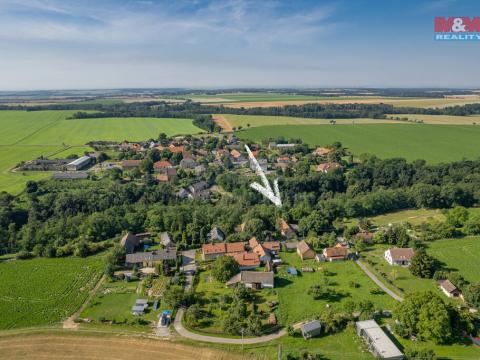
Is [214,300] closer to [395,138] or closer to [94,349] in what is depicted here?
[94,349]

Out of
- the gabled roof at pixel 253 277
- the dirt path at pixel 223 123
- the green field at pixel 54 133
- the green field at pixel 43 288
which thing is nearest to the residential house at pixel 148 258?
the green field at pixel 43 288

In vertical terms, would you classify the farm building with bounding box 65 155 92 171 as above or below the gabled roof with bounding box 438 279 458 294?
above

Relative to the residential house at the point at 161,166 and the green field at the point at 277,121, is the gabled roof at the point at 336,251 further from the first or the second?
the green field at the point at 277,121

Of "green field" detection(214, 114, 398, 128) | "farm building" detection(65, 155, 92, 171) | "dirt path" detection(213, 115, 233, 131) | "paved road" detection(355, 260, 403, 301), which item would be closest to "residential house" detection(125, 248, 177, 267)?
"paved road" detection(355, 260, 403, 301)

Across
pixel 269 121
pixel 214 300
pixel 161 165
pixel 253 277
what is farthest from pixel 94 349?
pixel 269 121

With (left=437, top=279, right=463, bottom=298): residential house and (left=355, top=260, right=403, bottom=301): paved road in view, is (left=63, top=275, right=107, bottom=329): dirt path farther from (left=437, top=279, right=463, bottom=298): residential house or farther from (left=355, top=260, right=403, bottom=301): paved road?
(left=437, top=279, right=463, bottom=298): residential house
